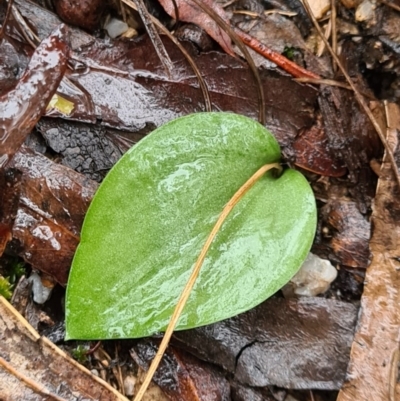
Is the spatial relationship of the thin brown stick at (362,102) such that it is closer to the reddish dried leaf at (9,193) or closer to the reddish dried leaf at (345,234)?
→ the reddish dried leaf at (345,234)

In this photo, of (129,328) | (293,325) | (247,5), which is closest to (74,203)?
(129,328)

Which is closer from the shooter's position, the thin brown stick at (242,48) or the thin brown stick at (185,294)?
the thin brown stick at (185,294)

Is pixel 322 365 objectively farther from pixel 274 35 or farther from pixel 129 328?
pixel 274 35

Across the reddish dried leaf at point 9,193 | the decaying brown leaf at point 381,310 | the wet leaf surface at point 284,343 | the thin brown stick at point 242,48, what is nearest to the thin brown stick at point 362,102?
the decaying brown leaf at point 381,310

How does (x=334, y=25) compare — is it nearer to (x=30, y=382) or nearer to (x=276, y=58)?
(x=276, y=58)

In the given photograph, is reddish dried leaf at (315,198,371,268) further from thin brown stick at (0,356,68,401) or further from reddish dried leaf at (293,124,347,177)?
thin brown stick at (0,356,68,401)

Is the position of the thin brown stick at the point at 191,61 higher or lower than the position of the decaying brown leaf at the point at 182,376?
higher

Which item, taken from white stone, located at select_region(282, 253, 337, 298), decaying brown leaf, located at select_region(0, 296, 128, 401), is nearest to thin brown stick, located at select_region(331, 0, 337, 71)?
white stone, located at select_region(282, 253, 337, 298)

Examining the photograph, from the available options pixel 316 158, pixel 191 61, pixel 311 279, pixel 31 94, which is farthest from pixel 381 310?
pixel 31 94
